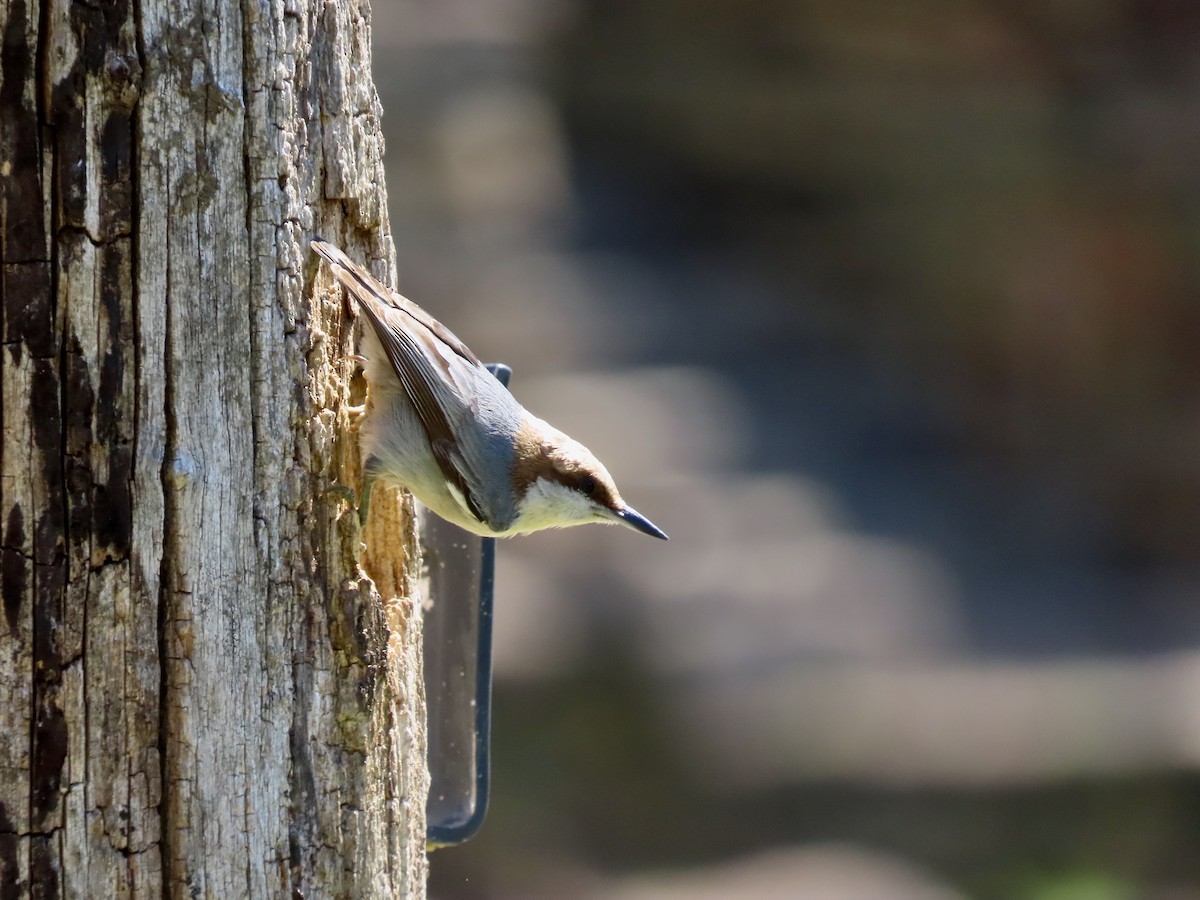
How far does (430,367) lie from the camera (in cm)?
256

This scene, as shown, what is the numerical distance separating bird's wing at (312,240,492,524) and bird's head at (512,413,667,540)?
7.1 inches

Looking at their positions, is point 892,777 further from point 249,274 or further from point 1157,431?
point 249,274

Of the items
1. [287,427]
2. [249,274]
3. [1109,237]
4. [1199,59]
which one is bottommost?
[287,427]

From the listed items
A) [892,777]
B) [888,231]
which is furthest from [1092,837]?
[888,231]

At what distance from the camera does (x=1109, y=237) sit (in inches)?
378

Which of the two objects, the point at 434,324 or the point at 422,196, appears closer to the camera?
the point at 434,324

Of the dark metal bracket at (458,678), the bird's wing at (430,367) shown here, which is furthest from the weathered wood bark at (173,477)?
the dark metal bracket at (458,678)

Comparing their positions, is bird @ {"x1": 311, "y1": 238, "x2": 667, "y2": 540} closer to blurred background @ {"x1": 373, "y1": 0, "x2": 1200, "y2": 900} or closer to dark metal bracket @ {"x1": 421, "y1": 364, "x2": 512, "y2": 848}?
dark metal bracket @ {"x1": 421, "y1": 364, "x2": 512, "y2": 848}

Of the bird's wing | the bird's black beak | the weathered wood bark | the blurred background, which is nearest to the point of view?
the weathered wood bark

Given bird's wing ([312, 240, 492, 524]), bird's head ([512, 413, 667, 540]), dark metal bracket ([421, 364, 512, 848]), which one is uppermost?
bird's wing ([312, 240, 492, 524])

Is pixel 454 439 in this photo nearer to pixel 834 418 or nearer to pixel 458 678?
pixel 458 678

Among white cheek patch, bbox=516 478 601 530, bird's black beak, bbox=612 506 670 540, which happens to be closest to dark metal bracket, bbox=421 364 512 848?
white cheek patch, bbox=516 478 601 530

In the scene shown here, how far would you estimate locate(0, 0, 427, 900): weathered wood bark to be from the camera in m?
1.78

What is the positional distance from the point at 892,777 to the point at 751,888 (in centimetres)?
103
